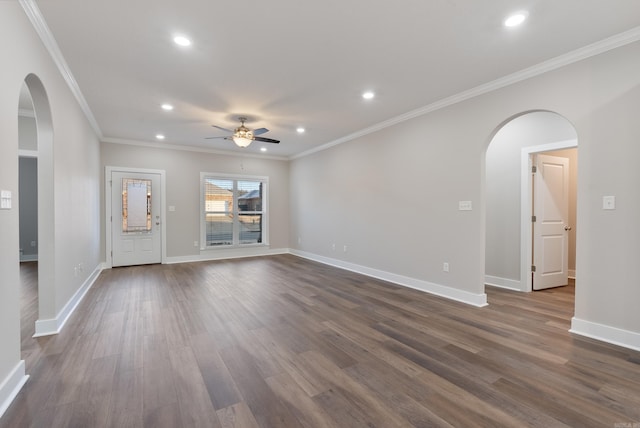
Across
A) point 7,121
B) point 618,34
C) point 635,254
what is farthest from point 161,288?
point 618,34

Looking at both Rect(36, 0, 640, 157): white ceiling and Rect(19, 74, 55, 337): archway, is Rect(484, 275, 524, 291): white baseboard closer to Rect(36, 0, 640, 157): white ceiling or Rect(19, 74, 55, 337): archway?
Rect(36, 0, 640, 157): white ceiling

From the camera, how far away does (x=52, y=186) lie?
285 cm

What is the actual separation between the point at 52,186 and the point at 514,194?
19.4ft

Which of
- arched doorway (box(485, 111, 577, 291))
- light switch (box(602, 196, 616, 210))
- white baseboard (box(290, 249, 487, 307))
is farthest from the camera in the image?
arched doorway (box(485, 111, 577, 291))

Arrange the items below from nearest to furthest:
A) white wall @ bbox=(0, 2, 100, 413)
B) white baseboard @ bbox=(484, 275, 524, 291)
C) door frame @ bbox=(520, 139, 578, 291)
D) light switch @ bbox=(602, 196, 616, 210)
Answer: white wall @ bbox=(0, 2, 100, 413) → light switch @ bbox=(602, 196, 616, 210) → door frame @ bbox=(520, 139, 578, 291) → white baseboard @ bbox=(484, 275, 524, 291)

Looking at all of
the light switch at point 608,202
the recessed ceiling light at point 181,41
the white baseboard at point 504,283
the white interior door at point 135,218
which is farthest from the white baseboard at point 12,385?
the white baseboard at point 504,283

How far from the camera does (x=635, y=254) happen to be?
8.39ft

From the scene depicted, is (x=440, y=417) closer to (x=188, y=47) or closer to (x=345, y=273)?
(x=188, y=47)

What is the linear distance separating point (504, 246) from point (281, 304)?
11.9ft

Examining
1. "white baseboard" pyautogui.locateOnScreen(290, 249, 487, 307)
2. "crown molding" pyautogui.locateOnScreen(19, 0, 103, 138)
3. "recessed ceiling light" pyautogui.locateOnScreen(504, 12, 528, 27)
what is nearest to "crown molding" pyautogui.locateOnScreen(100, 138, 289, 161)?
"crown molding" pyautogui.locateOnScreen(19, 0, 103, 138)

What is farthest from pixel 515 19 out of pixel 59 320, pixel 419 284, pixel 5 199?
pixel 59 320

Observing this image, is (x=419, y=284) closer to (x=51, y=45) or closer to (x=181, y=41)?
(x=181, y=41)

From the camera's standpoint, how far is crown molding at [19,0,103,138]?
2184 millimetres

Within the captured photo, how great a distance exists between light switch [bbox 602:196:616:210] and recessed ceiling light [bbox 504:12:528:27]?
1.78m
